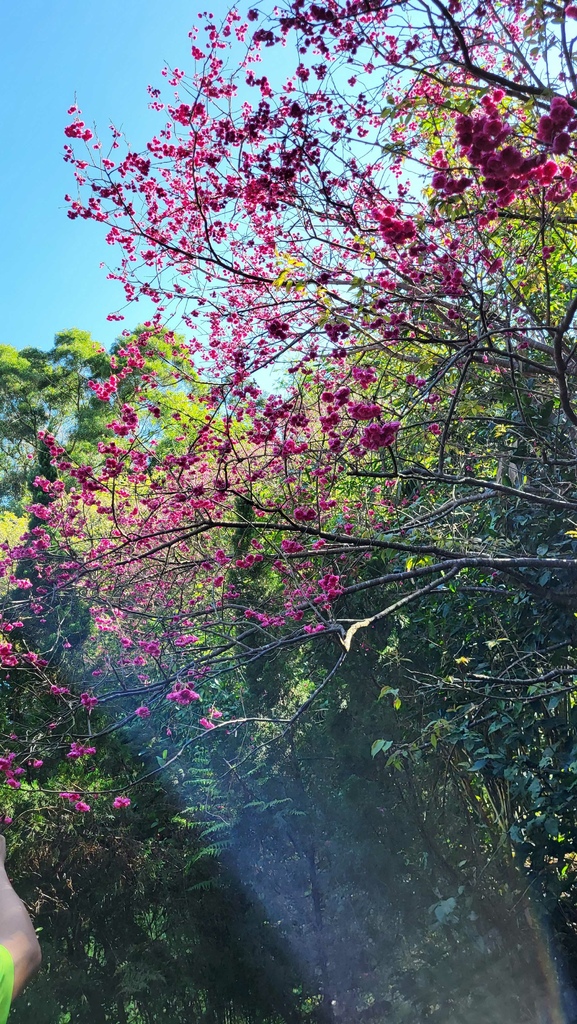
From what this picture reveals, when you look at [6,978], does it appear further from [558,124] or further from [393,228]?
[393,228]

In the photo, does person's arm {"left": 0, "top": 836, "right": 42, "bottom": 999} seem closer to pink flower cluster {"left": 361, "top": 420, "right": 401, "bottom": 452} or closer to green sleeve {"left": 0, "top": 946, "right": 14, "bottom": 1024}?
green sleeve {"left": 0, "top": 946, "right": 14, "bottom": 1024}

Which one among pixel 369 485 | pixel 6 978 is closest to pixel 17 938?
pixel 6 978

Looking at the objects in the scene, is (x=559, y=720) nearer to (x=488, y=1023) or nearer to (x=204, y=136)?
(x=488, y=1023)

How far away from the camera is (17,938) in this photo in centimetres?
70

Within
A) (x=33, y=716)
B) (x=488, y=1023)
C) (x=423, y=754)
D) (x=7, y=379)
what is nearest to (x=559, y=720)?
(x=423, y=754)

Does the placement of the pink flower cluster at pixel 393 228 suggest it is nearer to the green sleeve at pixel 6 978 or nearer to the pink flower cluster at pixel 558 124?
the pink flower cluster at pixel 558 124

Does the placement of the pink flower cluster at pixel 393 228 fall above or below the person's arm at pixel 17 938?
above

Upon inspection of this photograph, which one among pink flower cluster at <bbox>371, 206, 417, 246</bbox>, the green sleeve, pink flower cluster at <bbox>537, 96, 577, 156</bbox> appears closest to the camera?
the green sleeve

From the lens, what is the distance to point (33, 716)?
177 inches

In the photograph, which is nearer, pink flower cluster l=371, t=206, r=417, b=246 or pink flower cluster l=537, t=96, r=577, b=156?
pink flower cluster l=537, t=96, r=577, b=156

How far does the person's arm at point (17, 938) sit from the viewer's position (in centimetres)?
68

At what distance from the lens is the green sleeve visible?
2.16ft

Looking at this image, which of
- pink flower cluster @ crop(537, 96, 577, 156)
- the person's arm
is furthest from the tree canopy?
the person's arm

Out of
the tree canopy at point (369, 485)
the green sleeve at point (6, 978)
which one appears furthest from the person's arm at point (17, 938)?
the tree canopy at point (369, 485)
